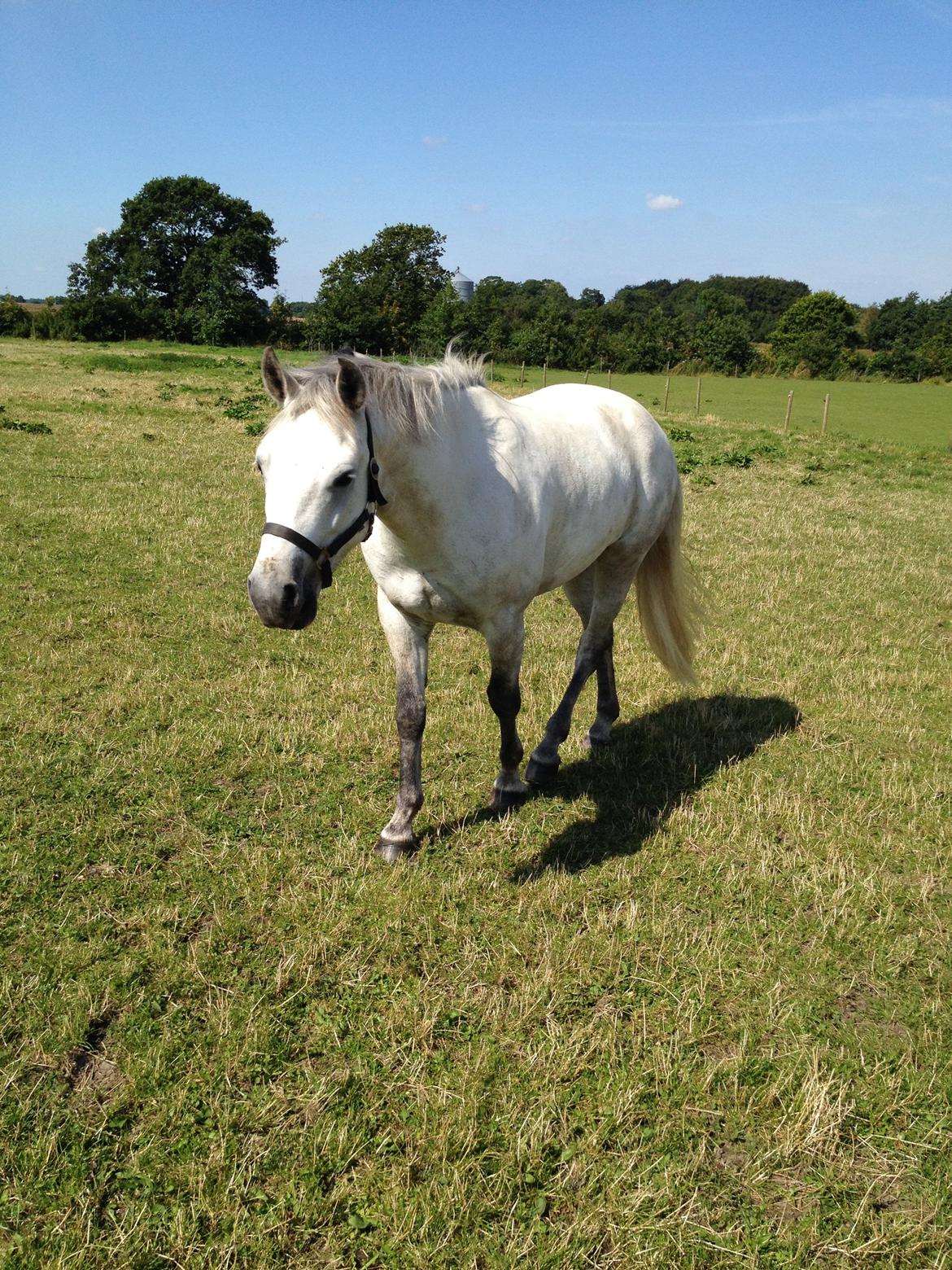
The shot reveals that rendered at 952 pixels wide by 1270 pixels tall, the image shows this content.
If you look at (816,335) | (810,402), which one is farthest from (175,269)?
(816,335)

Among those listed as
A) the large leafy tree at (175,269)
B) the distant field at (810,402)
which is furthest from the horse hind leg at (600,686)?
the large leafy tree at (175,269)

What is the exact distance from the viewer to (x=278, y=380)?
9.59 ft

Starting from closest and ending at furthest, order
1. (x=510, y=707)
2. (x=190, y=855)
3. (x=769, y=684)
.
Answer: (x=190, y=855) < (x=510, y=707) < (x=769, y=684)

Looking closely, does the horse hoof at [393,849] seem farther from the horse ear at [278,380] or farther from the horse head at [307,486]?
the horse ear at [278,380]

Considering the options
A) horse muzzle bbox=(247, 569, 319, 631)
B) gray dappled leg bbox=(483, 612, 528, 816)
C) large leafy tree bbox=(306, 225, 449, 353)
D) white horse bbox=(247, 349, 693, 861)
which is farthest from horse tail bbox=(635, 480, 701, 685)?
large leafy tree bbox=(306, 225, 449, 353)

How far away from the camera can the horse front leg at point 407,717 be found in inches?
154

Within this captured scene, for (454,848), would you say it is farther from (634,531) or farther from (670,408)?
(670,408)

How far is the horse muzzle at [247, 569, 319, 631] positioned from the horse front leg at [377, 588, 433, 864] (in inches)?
44.5

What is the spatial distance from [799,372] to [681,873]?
6135 centimetres

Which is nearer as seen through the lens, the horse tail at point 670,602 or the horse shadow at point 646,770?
the horse shadow at point 646,770

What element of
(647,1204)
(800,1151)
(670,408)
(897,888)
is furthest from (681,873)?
(670,408)

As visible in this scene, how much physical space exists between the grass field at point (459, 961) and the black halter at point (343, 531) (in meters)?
1.58

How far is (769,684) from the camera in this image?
637cm

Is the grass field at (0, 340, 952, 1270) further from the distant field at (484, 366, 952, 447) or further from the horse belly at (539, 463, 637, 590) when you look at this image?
the distant field at (484, 366, 952, 447)
